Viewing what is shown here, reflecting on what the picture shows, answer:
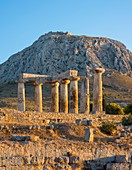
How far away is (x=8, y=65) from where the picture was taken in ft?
403

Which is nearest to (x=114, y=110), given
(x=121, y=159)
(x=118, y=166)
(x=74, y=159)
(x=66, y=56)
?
(x=121, y=159)

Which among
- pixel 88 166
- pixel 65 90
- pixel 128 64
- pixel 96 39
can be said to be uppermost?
pixel 96 39

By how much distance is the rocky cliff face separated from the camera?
108m

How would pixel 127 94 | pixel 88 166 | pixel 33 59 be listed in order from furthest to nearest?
pixel 33 59
pixel 127 94
pixel 88 166

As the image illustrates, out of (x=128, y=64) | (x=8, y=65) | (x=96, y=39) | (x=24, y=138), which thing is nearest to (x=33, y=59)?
(x=8, y=65)

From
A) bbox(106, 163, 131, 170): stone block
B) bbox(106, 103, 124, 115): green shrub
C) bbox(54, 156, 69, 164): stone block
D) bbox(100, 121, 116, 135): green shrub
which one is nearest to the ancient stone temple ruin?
bbox(106, 103, 124, 115): green shrub

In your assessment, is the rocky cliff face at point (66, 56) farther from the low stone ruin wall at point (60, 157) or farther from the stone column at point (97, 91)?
the low stone ruin wall at point (60, 157)

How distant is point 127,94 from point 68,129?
208ft

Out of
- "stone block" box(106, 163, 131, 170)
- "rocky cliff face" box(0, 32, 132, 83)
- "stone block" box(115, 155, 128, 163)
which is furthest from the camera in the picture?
"rocky cliff face" box(0, 32, 132, 83)

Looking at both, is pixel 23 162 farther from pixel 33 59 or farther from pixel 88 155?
pixel 33 59

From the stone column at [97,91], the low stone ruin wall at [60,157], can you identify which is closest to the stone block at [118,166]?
the low stone ruin wall at [60,157]

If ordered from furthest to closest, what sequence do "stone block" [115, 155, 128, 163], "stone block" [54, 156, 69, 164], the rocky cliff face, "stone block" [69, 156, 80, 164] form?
the rocky cliff face, "stone block" [115, 155, 128, 163], "stone block" [69, 156, 80, 164], "stone block" [54, 156, 69, 164]

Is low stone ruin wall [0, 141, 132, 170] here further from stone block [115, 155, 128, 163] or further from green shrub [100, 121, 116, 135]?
green shrub [100, 121, 116, 135]

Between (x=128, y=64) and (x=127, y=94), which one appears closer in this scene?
(x=127, y=94)
